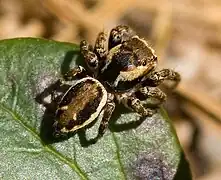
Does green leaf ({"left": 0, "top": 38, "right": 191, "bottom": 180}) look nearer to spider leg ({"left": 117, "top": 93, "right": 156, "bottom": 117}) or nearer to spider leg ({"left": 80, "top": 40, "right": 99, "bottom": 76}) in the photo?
spider leg ({"left": 117, "top": 93, "right": 156, "bottom": 117})

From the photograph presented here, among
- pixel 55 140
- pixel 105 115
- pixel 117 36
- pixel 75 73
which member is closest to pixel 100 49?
pixel 117 36

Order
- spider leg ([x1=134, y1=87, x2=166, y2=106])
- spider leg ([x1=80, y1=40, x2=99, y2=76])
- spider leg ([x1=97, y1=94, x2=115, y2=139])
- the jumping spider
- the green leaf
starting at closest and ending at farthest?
the green leaf, spider leg ([x1=97, y1=94, x2=115, y2=139]), the jumping spider, spider leg ([x1=80, y1=40, x2=99, y2=76]), spider leg ([x1=134, y1=87, x2=166, y2=106])

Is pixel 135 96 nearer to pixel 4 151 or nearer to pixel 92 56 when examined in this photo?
pixel 92 56

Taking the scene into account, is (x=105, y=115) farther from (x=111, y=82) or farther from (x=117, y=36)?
(x=117, y=36)

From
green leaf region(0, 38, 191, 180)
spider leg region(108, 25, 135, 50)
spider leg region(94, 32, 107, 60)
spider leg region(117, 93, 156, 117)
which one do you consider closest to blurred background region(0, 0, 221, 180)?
spider leg region(108, 25, 135, 50)

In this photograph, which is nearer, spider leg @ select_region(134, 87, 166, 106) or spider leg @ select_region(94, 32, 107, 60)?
spider leg @ select_region(134, 87, 166, 106)

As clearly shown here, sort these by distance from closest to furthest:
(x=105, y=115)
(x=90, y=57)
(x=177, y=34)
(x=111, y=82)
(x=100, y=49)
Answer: (x=105, y=115)
(x=90, y=57)
(x=111, y=82)
(x=100, y=49)
(x=177, y=34)
